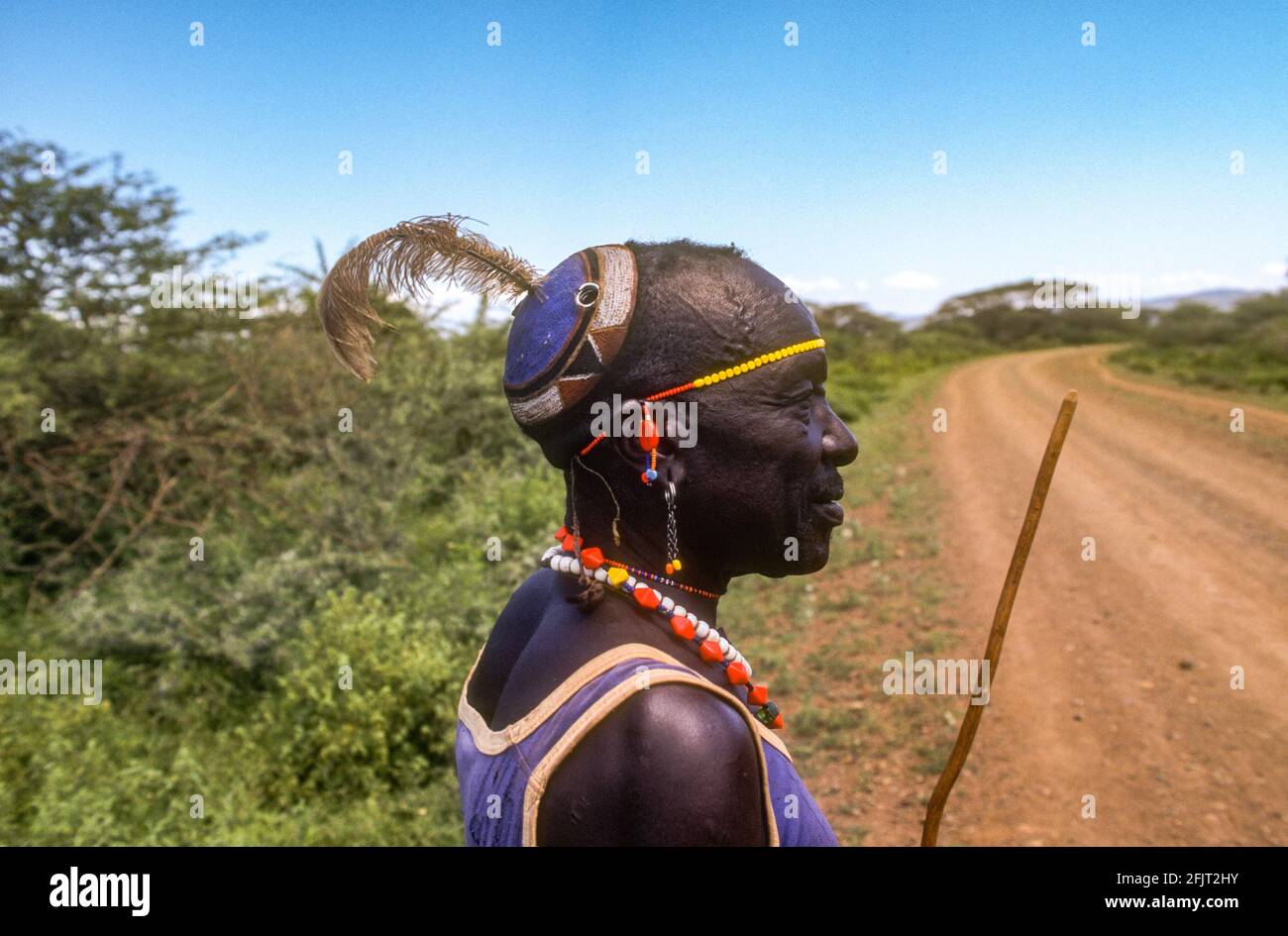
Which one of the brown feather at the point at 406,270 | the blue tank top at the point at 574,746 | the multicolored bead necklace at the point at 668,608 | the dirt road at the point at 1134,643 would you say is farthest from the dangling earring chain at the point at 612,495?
the dirt road at the point at 1134,643

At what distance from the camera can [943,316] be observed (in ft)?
163

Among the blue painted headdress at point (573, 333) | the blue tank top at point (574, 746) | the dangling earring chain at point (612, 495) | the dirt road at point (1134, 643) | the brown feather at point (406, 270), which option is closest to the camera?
the blue tank top at point (574, 746)

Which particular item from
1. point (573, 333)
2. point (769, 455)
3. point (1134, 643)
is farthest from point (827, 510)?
point (1134, 643)

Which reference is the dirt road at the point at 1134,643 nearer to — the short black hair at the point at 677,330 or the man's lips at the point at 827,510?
the man's lips at the point at 827,510

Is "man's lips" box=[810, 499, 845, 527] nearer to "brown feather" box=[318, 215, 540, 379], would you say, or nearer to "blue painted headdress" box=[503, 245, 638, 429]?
"blue painted headdress" box=[503, 245, 638, 429]

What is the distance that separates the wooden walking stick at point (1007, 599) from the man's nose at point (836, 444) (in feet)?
0.97

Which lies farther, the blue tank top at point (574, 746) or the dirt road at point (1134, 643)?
the dirt road at point (1134, 643)

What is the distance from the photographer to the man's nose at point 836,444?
1552 millimetres

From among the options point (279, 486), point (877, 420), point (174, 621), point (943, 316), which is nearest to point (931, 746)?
point (174, 621)

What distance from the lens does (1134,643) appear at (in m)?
6.46

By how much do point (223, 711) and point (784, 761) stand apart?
564cm
